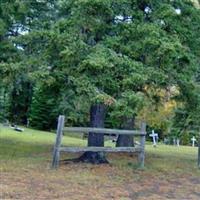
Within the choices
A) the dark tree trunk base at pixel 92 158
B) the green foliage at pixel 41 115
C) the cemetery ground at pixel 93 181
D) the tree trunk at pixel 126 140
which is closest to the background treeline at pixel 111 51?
the dark tree trunk base at pixel 92 158

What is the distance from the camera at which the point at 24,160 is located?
45.0ft

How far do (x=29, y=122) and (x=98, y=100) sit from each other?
25472 mm

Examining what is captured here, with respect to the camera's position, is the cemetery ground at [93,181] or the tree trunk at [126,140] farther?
the tree trunk at [126,140]

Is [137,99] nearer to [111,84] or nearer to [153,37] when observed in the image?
[111,84]

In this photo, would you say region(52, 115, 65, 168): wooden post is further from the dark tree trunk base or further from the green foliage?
the green foliage

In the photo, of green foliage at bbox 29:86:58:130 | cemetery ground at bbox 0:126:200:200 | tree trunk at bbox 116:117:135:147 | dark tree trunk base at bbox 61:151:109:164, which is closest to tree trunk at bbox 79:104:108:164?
dark tree trunk base at bbox 61:151:109:164

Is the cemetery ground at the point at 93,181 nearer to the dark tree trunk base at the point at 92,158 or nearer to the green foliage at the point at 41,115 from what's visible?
the dark tree trunk base at the point at 92,158

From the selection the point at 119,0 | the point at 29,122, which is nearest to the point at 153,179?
the point at 119,0

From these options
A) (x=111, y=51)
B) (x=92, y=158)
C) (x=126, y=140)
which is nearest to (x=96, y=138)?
(x=92, y=158)

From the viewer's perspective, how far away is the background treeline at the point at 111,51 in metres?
12.4

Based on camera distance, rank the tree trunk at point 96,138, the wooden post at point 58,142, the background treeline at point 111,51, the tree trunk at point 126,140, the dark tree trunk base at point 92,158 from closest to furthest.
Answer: the wooden post at point 58,142 → the background treeline at point 111,51 → the dark tree trunk base at point 92,158 → the tree trunk at point 96,138 → the tree trunk at point 126,140

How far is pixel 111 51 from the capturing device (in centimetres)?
1251

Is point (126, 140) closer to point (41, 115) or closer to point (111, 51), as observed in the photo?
point (111, 51)

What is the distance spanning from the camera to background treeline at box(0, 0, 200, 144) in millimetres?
12359
